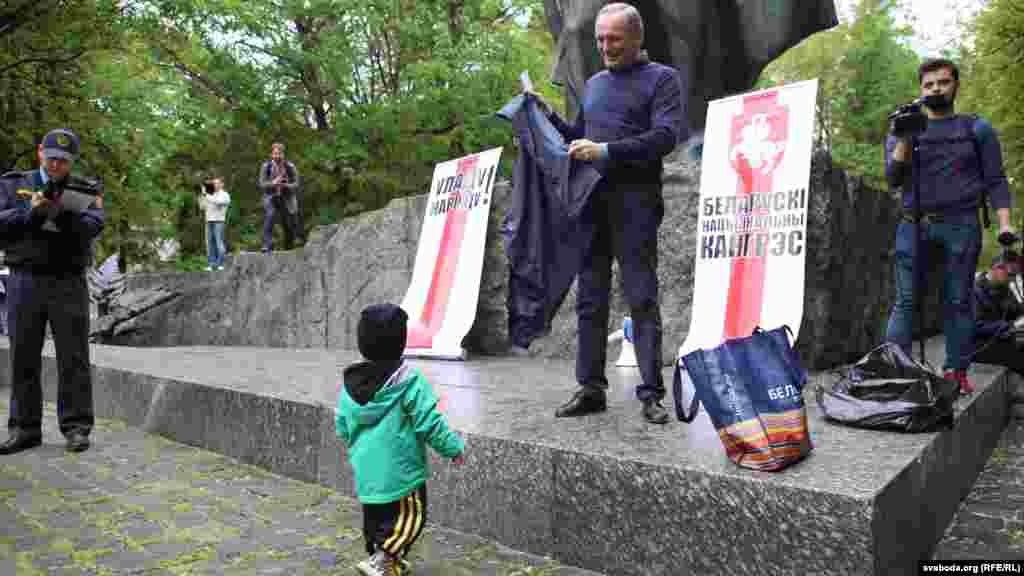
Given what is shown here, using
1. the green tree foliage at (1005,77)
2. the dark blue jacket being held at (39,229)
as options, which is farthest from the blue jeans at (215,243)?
the green tree foliage at (1005,77)

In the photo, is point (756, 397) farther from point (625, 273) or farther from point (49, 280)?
point (49, 280)

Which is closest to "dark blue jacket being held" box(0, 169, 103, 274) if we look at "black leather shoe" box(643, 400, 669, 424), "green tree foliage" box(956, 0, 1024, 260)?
"black leather shoe" box(643, 400, 669, 424)

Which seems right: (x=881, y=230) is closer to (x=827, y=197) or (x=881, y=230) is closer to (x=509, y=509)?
(x=827, y=197)

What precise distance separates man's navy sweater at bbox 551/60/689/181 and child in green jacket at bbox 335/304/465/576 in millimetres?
1344

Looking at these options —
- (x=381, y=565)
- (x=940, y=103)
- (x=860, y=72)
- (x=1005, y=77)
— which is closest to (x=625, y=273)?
(x=381, y=565)

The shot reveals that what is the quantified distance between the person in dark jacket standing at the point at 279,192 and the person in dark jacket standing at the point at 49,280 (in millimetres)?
8113

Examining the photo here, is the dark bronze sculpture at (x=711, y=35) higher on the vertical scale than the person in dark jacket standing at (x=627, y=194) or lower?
higher

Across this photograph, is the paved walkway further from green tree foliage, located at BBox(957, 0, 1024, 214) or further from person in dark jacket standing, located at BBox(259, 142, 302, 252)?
green tree foliage, located at BBox(957, 0, 1024, 214)

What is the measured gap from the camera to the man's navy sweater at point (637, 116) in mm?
3682

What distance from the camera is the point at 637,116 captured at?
12.5 ft

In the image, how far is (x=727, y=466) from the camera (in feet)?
9.14

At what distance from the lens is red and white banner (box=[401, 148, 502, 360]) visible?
7.30m

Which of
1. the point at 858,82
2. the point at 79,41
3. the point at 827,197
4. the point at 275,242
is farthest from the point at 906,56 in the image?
the point at 827,197

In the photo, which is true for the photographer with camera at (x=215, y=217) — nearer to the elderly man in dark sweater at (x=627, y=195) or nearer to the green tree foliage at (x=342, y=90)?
the green tree foliage at (x=342, y=90)
